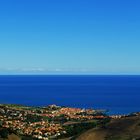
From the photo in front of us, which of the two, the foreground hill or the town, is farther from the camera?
the town

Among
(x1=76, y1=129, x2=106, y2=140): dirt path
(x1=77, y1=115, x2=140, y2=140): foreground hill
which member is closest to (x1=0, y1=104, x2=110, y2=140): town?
(x1=77, y1=115, x2=140, y2=140): foreground hill

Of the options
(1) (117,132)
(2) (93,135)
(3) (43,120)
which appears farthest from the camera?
(3) (43,120)

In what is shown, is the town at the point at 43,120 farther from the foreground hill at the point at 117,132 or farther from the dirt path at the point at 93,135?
the dirt path at the point at 93,135

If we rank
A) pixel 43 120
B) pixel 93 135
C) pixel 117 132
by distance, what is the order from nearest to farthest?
pixel 93 135, pixel 117 132, pixel 43 120

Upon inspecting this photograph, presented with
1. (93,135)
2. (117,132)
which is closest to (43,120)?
(93,135)

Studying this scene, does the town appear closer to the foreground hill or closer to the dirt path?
the foreground hill

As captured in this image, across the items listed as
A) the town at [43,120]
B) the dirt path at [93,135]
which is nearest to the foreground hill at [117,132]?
the dirt path at [93,135]

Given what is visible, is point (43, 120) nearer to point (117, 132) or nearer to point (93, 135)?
point (93, 135)

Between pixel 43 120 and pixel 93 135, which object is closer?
pixel 93 135

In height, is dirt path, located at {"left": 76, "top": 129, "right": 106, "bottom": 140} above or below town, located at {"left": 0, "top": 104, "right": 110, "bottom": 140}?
above

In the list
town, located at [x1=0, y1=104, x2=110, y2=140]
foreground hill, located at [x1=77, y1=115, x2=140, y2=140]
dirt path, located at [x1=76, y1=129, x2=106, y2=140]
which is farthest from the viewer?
Result: town, located at [x1=0, y1=104, x2=110, y2=140]
